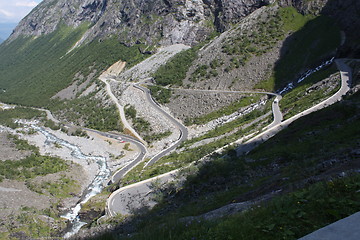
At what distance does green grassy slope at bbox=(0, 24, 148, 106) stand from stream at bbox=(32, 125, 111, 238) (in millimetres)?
45145

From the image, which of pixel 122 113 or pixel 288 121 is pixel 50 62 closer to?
pixel 122 113

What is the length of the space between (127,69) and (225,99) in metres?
49.1

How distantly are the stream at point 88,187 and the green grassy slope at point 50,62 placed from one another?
45145mm

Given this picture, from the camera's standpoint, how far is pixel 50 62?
139 m

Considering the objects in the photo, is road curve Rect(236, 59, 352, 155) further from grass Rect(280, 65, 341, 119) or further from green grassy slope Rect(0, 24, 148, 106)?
green grassy slope Rect(0, 24, 148, 106)

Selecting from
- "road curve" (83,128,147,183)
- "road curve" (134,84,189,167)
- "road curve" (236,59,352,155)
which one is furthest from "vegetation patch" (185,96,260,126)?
"road curve" (236,59,352,155)

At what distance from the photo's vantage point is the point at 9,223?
2152cm

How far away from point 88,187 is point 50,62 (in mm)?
123777

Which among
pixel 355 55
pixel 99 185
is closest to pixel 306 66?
pixel 355 55

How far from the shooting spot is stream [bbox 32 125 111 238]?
24.5 meters

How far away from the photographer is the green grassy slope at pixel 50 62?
99562 millimetres

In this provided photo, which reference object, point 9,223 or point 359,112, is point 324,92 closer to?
point 359,112

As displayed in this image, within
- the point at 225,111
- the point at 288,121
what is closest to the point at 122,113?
the point at 225,111

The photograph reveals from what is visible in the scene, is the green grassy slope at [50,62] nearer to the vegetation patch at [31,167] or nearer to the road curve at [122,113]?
the road curve at [122,113]
